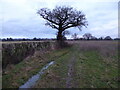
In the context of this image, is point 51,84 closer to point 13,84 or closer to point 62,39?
point 13,84

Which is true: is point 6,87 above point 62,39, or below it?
below

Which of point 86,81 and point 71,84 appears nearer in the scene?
point 71,84

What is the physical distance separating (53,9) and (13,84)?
27.9 m

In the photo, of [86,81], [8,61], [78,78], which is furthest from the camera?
[8,61]

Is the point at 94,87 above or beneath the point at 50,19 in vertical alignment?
beneath

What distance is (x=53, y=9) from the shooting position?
109 ft

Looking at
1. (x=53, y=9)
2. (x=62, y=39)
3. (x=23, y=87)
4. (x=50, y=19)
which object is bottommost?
(x=23, y=87)

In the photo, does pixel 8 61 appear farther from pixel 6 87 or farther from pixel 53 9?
pixel 53 9

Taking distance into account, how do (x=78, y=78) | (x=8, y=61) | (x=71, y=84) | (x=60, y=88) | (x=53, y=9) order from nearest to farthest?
(x=60, y=88) → (x=71, y=84) → (x=78, y=78) → (x=8, y=61) → (x=53, y=9)

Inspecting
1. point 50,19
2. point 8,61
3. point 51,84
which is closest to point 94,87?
point 51,84

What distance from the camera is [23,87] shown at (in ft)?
22.2

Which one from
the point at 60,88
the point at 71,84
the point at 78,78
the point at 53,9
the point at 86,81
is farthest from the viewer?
the point at 53,9

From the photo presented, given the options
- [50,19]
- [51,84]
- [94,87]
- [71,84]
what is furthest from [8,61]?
[50,19]

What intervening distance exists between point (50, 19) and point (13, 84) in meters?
27.5
